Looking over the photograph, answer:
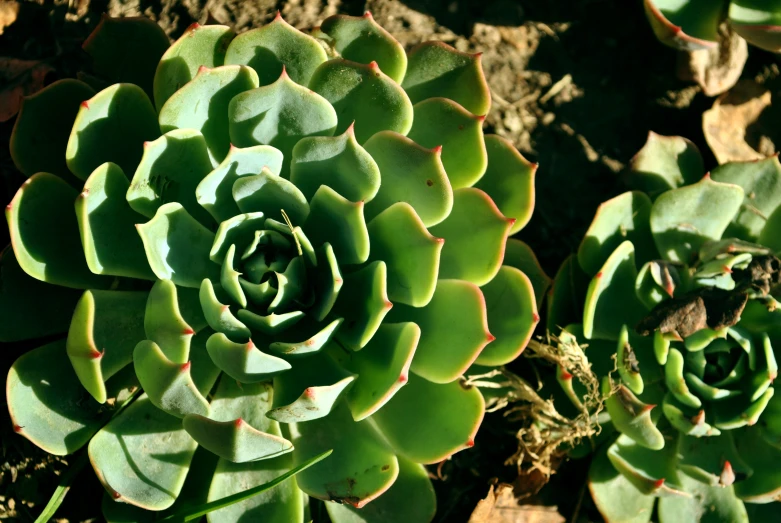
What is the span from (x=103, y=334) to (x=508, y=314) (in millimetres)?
847

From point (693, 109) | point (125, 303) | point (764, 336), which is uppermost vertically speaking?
point (125, 303)

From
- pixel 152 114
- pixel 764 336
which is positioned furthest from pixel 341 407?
pixel 764 336

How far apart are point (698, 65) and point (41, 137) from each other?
5.89 feet

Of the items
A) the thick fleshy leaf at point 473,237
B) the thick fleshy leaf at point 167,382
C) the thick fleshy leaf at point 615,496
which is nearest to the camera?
the thick fleshy leaf at point 167,382

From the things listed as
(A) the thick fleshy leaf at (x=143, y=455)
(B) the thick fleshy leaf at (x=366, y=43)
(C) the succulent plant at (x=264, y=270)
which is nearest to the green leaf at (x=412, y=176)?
(C) the succulent plant at (x=264, y=270)

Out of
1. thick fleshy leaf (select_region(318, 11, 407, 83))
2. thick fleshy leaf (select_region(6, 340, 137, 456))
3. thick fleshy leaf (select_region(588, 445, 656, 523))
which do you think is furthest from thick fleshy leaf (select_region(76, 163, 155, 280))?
thick fleshy leaf (select_region(588, 445, 656, 523))

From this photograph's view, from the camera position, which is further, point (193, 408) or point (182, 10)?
point (182, 10)

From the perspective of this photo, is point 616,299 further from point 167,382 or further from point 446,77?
point 167,382

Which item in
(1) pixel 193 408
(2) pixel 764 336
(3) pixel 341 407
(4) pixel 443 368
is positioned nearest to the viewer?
(1) pixel 193 408

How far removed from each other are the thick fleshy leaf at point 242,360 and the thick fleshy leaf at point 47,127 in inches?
23.8

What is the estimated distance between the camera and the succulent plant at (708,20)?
1934 mm

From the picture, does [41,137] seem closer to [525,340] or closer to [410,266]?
[410,266]

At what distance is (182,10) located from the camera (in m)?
2.09

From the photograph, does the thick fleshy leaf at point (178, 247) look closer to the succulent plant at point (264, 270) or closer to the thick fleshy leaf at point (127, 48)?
the succulent plant at point (264, 270)
